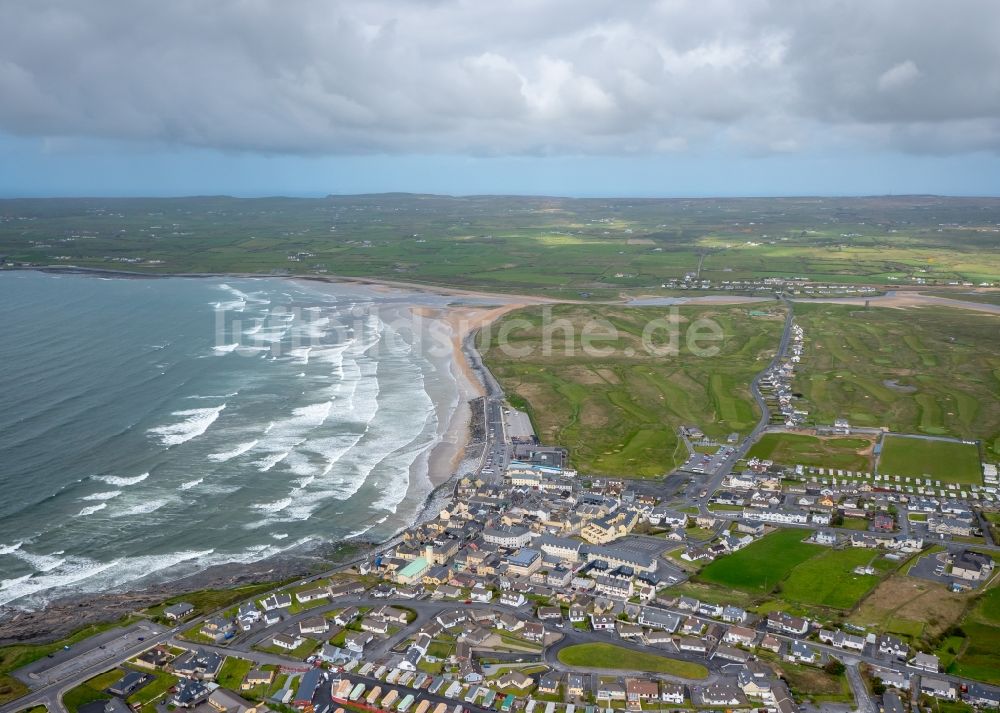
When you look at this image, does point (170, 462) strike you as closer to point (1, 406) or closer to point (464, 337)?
point (1, 406)

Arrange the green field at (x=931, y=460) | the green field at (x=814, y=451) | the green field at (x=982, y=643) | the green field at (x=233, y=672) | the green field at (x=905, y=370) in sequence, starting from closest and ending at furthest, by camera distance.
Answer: the green field at (x=233, y=672) < the green field at (x=982, y=643) < the green field at (x=931, y=460) < the green field at (x=814, y=451) < the green field at (x=905, y=370)

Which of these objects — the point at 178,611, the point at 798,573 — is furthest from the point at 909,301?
the point at 178,611

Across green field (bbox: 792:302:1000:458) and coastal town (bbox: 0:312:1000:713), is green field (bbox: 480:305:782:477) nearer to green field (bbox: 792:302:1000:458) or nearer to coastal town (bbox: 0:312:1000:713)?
green field (bbox: 792:302:1000:458)

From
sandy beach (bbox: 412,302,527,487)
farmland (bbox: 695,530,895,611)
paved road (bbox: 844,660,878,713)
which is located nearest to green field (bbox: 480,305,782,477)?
sandy beach (bbox: 412,302,527,487)

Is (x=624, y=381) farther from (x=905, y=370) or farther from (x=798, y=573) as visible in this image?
(x=798, y=573)

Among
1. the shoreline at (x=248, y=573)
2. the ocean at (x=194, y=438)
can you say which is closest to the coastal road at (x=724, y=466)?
the shoreline at (x=248, y=573)

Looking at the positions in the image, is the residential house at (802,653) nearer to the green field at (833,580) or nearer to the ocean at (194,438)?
the green field at (833,580)
